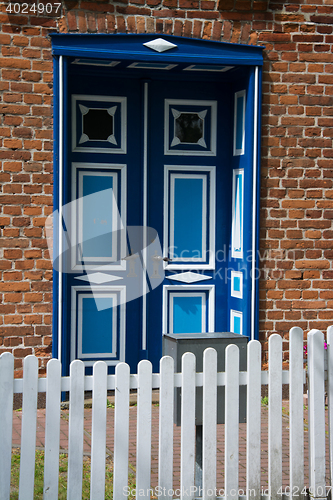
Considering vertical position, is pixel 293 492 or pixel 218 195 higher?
pixel 218 195

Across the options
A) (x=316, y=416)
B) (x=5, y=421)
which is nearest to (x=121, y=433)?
(x=5, y=421)

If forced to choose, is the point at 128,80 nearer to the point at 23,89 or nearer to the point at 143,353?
the point at 23,89

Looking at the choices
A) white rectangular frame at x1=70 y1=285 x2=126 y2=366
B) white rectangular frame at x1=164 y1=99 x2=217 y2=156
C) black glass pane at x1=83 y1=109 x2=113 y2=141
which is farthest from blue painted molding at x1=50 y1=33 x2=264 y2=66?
white rectangular frame at x1=70 y1=285 x2=126 y2=366

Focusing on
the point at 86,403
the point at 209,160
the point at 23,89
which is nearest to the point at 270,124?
the point at 209,160

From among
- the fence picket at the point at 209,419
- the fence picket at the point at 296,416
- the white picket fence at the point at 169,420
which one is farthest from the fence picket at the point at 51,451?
the fence picket at the point at 296,416

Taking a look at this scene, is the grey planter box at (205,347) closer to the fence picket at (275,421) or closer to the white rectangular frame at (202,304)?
the fence picket at (275,421)

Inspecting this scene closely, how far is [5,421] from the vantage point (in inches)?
129

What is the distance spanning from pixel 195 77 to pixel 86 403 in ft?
11.3

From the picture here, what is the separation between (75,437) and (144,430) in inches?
14.9

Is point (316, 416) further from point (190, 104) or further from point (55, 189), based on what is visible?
point (190, 104)

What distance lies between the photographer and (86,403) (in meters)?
6.08

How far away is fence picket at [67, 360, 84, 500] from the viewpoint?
132 inches

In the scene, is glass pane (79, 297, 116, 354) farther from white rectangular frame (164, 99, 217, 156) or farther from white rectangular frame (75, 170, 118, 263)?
white rectangular frame (164, 99, 217, 156)

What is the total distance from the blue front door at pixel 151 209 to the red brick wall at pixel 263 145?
0.33 metres
